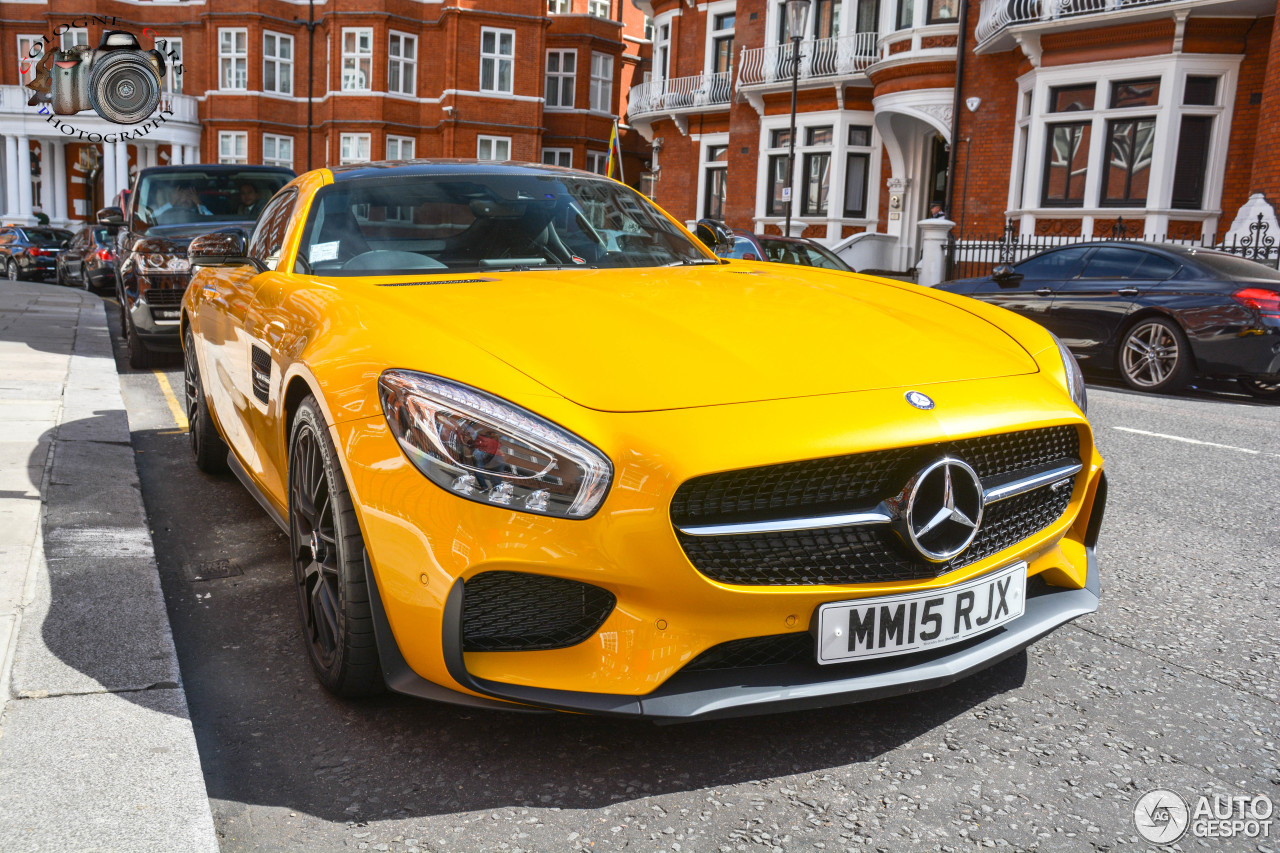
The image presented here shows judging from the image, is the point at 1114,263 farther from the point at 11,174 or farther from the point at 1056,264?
the point at 11,174

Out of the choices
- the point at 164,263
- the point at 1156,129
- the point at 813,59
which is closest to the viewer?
the point at 164,263

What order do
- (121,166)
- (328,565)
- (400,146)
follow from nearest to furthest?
(328,565)
(400,146)
(121,166)

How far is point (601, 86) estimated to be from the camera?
47.2m

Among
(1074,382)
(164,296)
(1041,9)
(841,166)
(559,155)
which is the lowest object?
(164,296)

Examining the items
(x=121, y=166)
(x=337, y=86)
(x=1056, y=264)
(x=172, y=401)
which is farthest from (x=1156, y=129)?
(x=121, y=166)

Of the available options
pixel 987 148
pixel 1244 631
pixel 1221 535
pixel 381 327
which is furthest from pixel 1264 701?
pixel 987 148

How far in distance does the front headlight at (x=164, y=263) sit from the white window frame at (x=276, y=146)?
39059 millimetres

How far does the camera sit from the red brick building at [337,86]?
43.8m

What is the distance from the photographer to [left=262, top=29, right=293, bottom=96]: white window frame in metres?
45.5

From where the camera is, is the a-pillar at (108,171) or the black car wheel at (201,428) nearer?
the black car wheel at (201,428)

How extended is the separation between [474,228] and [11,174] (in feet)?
171

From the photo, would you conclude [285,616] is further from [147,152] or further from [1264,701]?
[147,152]

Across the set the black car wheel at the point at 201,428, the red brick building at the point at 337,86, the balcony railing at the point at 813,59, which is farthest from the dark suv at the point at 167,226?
the red brick building at the point at 337,86

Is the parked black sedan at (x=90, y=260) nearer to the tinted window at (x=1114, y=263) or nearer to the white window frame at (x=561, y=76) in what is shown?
the tinted window at (x=1114, y=263)
